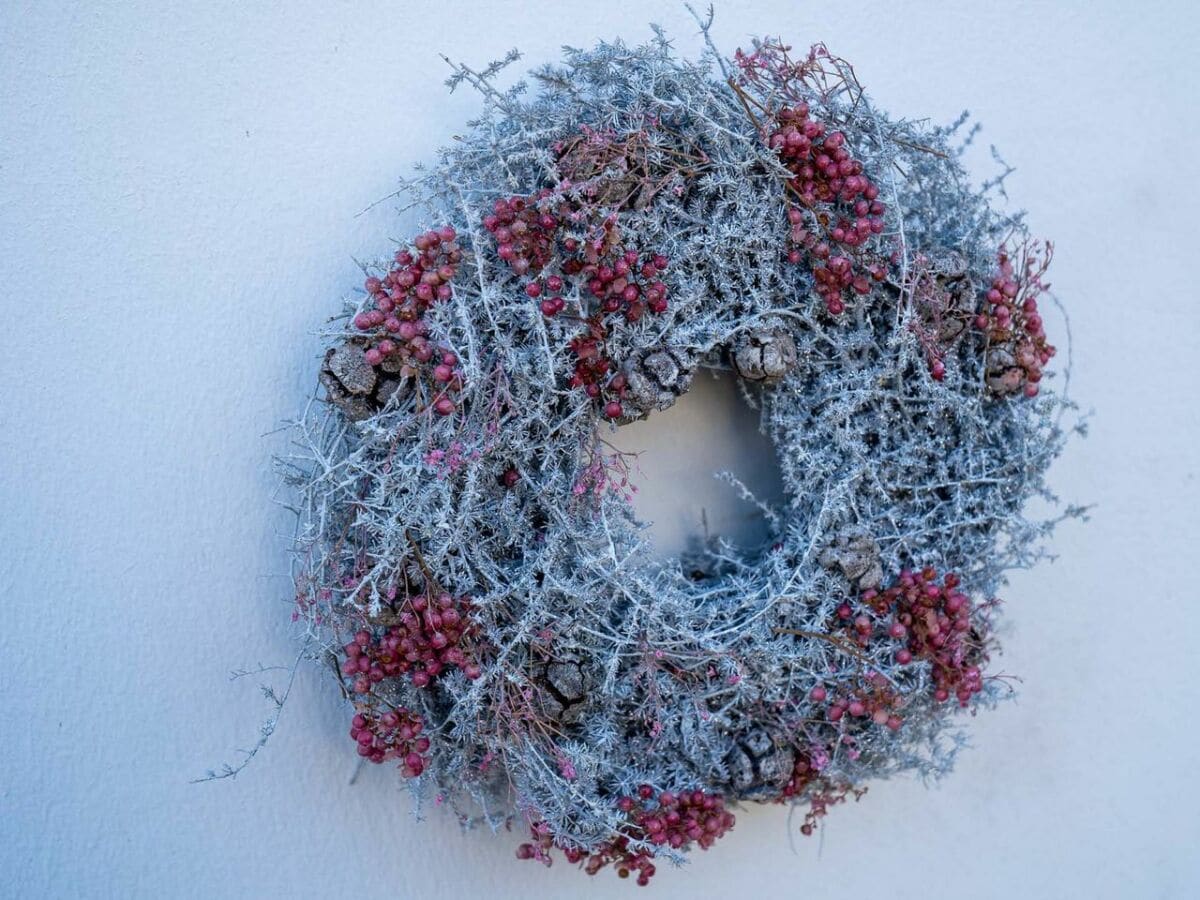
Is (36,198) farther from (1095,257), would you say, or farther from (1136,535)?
(1136,535)

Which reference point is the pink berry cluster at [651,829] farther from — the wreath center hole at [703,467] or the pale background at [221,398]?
the wreath center hole at [703,467]

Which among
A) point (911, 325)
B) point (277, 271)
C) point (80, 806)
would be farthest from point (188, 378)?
A: point (911, 325)

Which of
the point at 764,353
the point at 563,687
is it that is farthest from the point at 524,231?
the point at 563,687

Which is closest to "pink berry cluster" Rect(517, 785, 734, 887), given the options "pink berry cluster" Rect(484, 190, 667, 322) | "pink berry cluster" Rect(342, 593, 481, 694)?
"pink berry cluster" Rect(342, 593, 481, 694)

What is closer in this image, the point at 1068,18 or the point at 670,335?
the point at 670,335

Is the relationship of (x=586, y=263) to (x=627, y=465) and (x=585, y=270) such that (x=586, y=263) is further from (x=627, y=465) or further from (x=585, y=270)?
(x=627, y=465)
